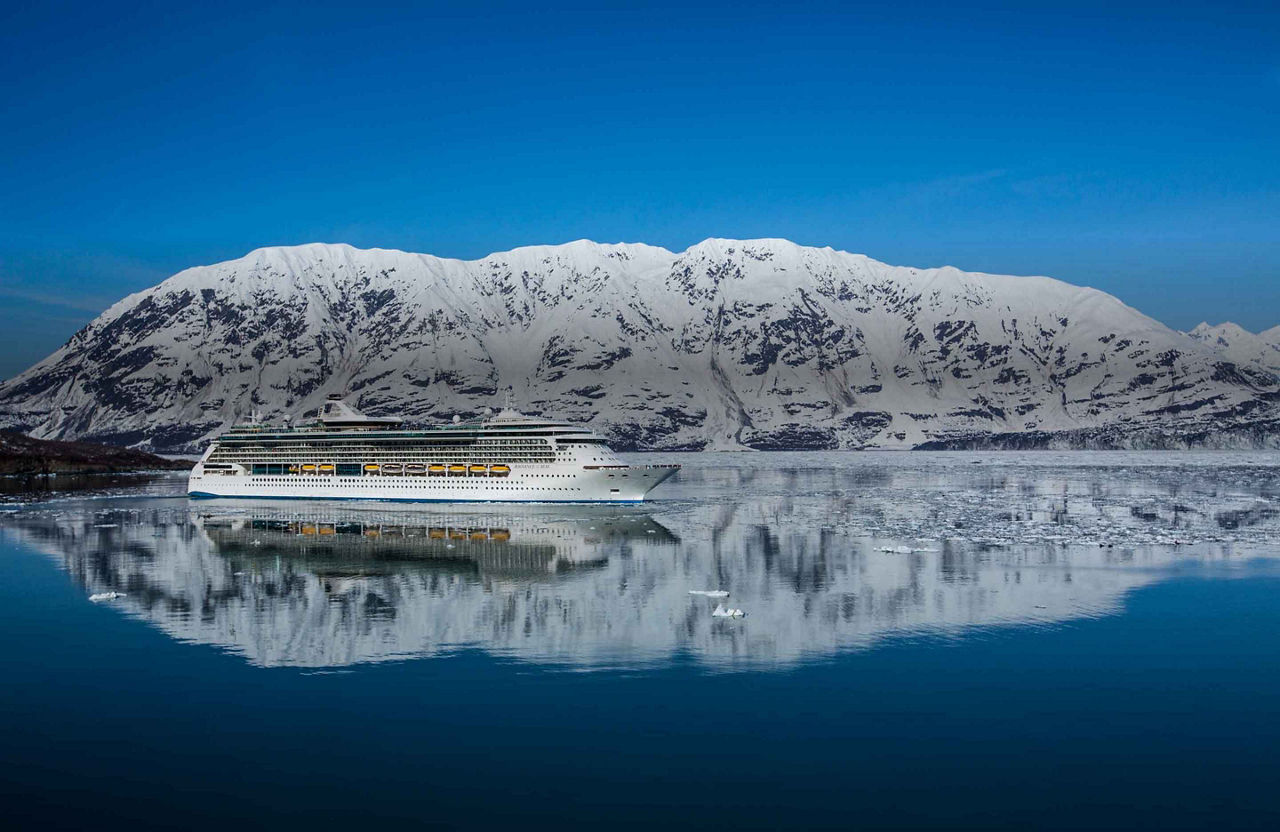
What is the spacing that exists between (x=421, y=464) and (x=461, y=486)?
7.88m

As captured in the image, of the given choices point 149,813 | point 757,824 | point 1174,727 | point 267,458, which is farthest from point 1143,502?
point 267,458

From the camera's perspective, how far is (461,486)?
92250mm

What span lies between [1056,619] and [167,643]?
28.4 metres

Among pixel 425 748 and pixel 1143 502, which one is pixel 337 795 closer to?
pixel 425 748

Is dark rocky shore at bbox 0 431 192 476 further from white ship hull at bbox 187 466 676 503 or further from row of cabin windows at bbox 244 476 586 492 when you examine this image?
row of cabin windows at bbox 244 476 586 492

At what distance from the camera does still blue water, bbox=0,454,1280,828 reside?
18547 millimetres

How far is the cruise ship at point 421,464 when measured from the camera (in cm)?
8638

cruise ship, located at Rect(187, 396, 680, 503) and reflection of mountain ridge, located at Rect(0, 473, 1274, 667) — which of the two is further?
cruise ship, located at Rect(187, 396, 680, 503)

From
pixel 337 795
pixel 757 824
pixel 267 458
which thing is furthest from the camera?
pixel 267 458

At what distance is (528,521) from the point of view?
232ft

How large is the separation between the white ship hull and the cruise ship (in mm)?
88

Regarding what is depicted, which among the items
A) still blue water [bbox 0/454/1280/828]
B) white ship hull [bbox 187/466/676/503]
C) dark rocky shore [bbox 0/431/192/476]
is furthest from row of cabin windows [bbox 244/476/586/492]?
dark rocky shore [bbox 0/431/192/476]

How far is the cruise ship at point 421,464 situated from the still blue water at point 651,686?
110 feet

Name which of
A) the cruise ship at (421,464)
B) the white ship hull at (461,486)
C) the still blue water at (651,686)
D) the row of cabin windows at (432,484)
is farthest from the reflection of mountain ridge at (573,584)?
the row of cabin windows at (432,484)
